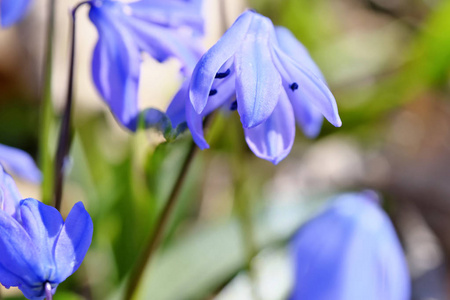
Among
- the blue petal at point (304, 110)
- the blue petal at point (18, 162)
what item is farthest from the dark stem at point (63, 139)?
the blue petal at point (304, 110)

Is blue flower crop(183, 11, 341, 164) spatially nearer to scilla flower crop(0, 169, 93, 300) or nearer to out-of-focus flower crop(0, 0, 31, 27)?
scilla flower crop(0, 169, 93, 300)

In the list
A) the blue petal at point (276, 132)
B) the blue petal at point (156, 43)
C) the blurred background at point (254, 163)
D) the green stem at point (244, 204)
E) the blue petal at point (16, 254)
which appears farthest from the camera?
the blurred background at point (254, 163)

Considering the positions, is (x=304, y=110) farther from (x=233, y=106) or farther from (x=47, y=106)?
(x=47, y=106)

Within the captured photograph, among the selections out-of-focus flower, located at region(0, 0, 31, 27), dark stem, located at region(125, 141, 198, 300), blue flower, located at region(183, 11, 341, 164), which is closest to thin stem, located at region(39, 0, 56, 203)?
out-of-focus flower, located at region(0, 0, 31, 27)

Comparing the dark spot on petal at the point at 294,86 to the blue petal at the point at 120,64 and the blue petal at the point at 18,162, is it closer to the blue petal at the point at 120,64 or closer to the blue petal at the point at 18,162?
the blue petal at the point at 120,64

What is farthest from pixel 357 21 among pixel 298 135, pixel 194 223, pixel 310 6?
A: pixel 194 223

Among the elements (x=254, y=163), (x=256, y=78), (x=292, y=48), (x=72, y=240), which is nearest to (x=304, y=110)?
(x=292, y=48)

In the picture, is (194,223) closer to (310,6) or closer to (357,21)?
(310,6)
